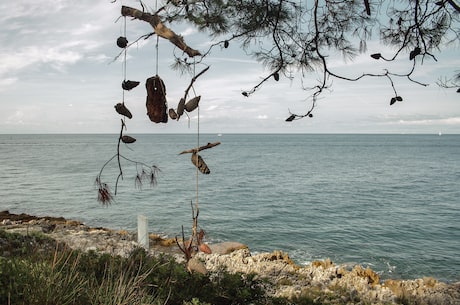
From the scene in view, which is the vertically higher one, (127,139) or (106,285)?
(127,139)

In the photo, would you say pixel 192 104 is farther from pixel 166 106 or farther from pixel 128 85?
pixel 128 85

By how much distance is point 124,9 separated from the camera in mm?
939

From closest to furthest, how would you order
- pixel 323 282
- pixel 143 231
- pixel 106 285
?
pixel 106 285
pixel 323 282
pixel 143 231

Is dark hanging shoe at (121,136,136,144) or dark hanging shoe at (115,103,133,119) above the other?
dark hanging shoe at (115,103,133,119)

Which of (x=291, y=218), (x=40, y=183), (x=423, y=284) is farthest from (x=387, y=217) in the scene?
(x=40, y=183)

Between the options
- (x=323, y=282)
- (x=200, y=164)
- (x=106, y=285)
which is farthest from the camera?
(x=323, y=282)

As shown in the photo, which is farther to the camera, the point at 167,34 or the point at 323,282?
the point at 323,282

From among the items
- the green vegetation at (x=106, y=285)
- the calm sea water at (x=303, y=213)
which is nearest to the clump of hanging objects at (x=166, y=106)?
the green vegetation at (x=106, y=285)

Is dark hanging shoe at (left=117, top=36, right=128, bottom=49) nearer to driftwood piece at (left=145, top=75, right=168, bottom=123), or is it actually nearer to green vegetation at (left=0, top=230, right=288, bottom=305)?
driftwood piece at (left=145, top=75, right=168, bottom=123)

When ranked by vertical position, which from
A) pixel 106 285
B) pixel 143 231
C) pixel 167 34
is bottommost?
pixel 143 231

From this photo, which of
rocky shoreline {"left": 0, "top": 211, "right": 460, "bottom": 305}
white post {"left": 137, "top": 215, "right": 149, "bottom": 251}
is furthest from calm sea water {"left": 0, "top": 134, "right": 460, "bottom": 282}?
rocky shoreline {"left": 0, "top": 211, "right": 460, "bottom": 305}

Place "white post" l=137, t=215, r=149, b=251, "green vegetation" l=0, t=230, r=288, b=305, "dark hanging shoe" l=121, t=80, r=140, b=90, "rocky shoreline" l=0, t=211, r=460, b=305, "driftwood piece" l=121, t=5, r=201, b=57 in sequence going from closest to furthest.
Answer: "driftwood piece" l=121, t=5, r=201, b=57
"dark hanging shoe" l=121, t=80, r=140, b=90
"green vegetation" l=0, t=230, r=288, b=305
"rocky shoreline" l=0, t=211, r=460, b=305
"white post" l=137, t=215, r=149, b=251

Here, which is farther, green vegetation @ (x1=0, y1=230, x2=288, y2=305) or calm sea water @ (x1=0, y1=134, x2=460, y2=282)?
calm sea water @ (x1=0, y1=134, x2=460, y2=282)

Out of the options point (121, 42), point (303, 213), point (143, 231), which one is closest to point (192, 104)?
point (121, 42)
